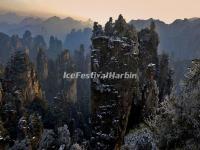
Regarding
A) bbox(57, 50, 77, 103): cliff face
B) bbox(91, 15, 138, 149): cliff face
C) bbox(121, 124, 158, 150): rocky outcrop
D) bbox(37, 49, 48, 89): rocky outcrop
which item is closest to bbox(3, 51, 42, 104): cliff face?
bbox(91, 15, 138, 149): cliff face

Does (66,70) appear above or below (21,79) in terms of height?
below

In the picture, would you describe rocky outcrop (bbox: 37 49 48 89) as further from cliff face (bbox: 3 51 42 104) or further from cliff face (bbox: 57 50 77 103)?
cliff face (bbox: 3 51 42 104)

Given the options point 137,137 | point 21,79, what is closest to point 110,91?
point 137,137

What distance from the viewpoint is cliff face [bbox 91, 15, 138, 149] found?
2537 inches

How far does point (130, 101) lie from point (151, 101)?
3712 millimetres

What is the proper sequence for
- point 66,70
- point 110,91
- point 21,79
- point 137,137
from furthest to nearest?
point 66,70 < point 21,79 < point 110,91 < point 137,137

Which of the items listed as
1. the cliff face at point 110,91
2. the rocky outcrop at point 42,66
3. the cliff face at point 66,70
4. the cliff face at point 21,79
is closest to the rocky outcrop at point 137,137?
the cliff face at point 110,91

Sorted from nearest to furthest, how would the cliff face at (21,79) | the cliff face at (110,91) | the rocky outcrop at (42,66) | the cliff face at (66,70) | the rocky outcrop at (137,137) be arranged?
the rocky outcrop at (137,137), the cliff face at (110,91), the cliff face at (21,79), the cliff face at (66,70), the rocky outcrop at (42,66)

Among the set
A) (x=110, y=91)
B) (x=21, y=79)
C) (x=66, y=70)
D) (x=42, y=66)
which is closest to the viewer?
(x=110, y=91)

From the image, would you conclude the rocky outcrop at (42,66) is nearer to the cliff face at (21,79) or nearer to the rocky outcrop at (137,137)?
the cliff face at (21,79)

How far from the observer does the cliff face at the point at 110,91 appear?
64.4 meters

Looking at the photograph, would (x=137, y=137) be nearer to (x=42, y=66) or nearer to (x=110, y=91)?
(x=110, y=91)

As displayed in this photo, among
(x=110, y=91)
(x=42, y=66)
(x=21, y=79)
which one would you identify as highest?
(x=42, y=66)

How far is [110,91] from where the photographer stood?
211ft
